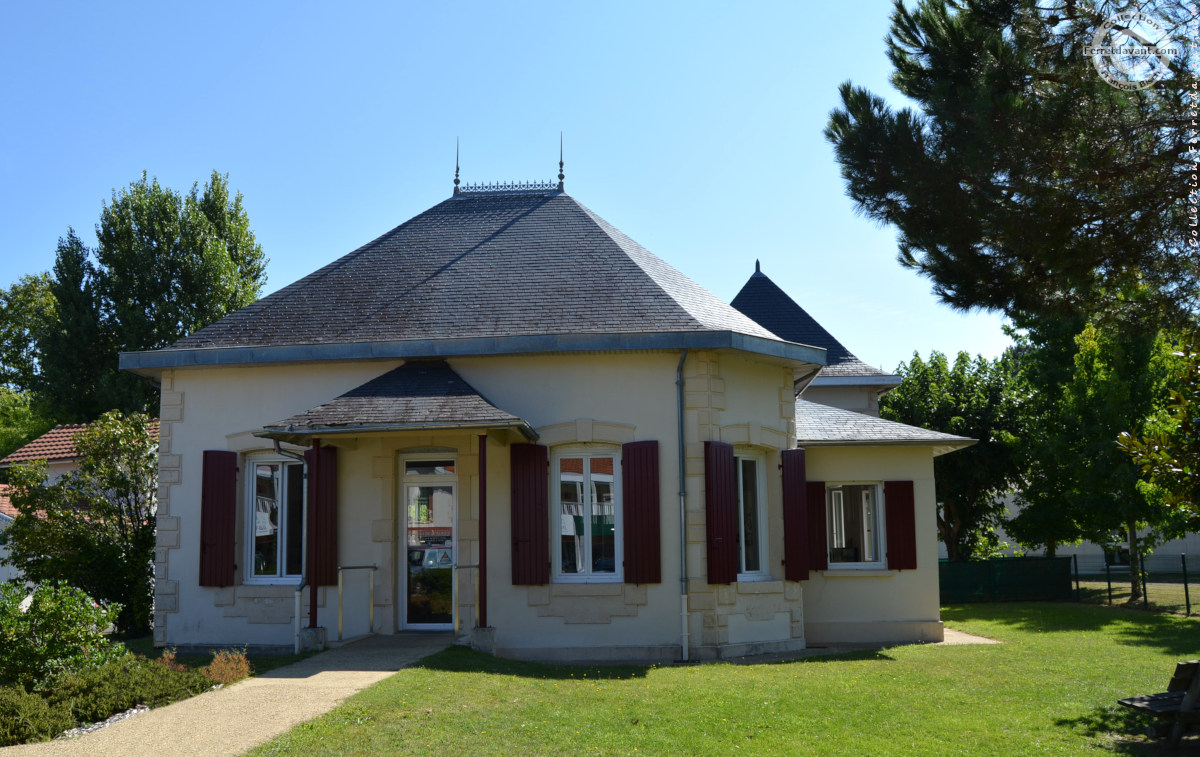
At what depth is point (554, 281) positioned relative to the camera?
14469 millimetres

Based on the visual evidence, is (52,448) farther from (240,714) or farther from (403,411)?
(240,714)

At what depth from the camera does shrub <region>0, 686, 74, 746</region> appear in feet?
25.3

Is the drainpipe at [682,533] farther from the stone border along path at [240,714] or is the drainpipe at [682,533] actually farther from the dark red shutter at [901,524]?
the dark red shutter at [901,524]

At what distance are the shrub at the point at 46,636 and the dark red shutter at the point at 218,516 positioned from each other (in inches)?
139

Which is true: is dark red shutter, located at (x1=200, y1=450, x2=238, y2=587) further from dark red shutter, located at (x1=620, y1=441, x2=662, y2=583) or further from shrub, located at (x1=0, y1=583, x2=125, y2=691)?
dark red shutter, located at (x1=620, y1=441, x2=662, y2=583)

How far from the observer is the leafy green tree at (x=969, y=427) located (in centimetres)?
2503

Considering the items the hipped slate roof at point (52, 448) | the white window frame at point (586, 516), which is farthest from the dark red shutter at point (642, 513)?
the hipped slate roof at point (52, 448)

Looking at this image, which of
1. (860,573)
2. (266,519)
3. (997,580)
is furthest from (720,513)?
(997,580)

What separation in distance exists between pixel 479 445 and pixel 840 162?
5449mm

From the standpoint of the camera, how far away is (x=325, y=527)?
42.9ft

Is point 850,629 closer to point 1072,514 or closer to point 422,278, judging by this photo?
point 422,278

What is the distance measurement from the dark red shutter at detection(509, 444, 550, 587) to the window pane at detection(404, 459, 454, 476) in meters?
1.06

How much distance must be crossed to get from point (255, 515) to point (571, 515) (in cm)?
447

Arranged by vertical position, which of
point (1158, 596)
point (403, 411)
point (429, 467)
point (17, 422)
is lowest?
point (1158, 596)
